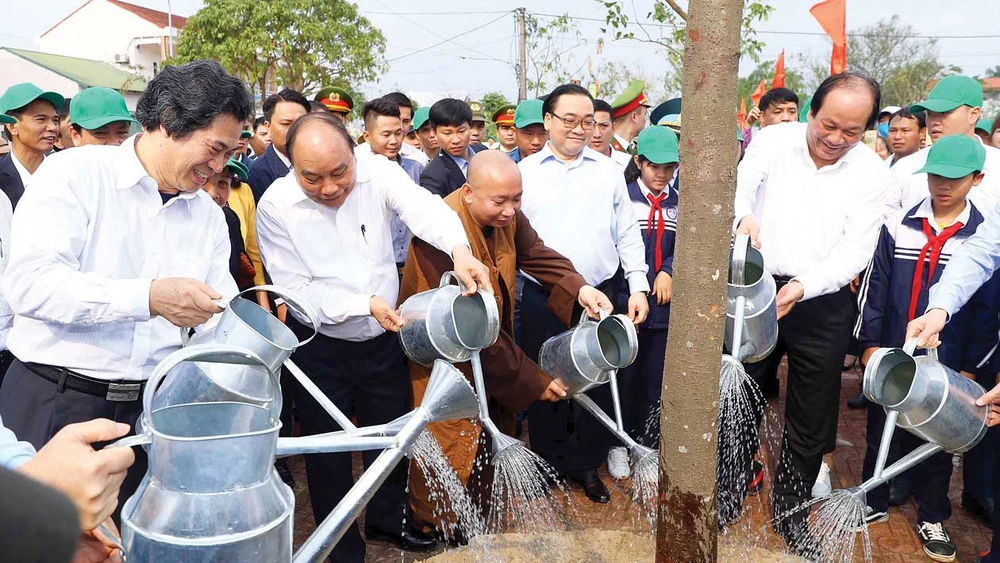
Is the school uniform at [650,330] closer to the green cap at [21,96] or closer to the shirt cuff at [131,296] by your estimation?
the shirt cuff at [131,296]

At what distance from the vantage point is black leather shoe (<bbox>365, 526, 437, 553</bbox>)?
133 inches

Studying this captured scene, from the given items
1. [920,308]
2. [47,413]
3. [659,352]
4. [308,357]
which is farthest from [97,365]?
[920,308]

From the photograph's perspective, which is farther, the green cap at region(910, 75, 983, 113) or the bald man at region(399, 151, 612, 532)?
the green cap at region(910, 75, 983, 113)

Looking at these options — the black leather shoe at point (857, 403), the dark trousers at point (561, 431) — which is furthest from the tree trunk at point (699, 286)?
the black leather shoe at point (857, 403)

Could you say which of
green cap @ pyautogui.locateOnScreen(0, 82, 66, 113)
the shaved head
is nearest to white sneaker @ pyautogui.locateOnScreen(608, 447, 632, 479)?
the shaved head

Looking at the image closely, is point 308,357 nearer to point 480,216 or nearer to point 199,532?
point 480,216

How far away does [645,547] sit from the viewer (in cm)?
332

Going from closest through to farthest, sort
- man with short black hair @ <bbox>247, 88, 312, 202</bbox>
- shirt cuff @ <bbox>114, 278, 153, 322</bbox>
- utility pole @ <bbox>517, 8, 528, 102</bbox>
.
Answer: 1. shirt cuff @ <bbox>114, 278, 153, 322</bbox>
2. man with short black hair @ <bbox>247, 88, 312, 202</bbox>
3. utility pole @ <bbox>517, 8, 528, 102</bbox>

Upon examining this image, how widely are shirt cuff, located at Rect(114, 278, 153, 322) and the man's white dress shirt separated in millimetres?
2236

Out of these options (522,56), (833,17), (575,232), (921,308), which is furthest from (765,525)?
(522,56)

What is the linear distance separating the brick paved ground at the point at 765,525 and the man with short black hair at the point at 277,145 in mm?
1676

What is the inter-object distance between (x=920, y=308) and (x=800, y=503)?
1025mm

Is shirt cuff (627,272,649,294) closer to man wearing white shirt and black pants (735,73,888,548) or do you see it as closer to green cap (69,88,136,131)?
man wearing white shirt and black pants (735,73,888,548)

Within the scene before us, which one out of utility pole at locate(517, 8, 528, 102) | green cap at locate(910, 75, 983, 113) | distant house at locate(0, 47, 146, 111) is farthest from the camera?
distant house at locate(0, 47, 146, 111)
